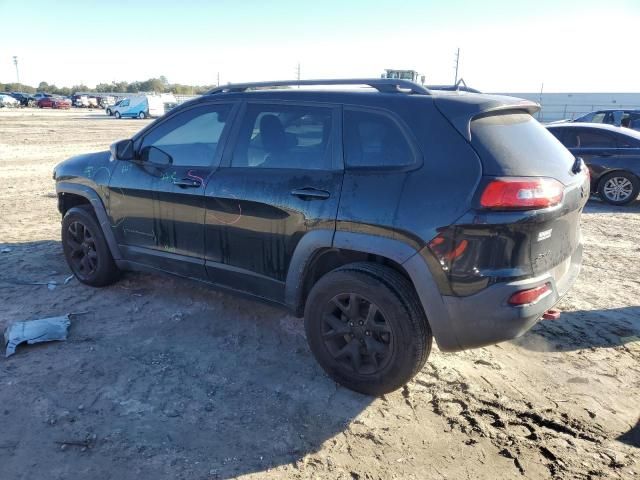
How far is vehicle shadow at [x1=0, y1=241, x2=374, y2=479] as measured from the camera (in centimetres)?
271

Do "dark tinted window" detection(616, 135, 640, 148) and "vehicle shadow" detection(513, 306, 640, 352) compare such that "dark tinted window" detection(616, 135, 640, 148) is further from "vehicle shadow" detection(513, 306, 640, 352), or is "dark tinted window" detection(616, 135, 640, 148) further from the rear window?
the rear window

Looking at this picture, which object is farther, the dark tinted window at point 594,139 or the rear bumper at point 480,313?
the dark tinted window at point 594,139

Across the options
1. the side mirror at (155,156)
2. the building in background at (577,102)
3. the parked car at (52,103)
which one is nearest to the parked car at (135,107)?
the parked car at (52,103)

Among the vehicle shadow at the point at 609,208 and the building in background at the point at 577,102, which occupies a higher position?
the building in background at the point at 577,102

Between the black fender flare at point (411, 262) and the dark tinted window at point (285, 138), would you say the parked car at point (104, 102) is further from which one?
the black fender flare at point (411, 262)

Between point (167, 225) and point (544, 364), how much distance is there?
3.10 metres

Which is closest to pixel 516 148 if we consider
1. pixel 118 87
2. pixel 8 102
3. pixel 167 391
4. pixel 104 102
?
pixel 167 391

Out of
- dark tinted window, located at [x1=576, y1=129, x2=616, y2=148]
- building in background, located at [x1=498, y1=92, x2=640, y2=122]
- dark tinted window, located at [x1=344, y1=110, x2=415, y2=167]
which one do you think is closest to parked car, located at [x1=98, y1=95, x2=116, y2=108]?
building in background, located at [x1=498, y1=92, x2=640, y2=122]

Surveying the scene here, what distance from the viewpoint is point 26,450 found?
8.91ft

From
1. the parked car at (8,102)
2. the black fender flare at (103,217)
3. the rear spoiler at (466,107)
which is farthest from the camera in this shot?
the parked car at (8,102)

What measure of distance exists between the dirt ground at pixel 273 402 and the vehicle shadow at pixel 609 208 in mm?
5039

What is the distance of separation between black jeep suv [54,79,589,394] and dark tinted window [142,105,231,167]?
0.01 m

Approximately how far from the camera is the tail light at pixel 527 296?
278 cm

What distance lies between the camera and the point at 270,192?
3453 millimetres
